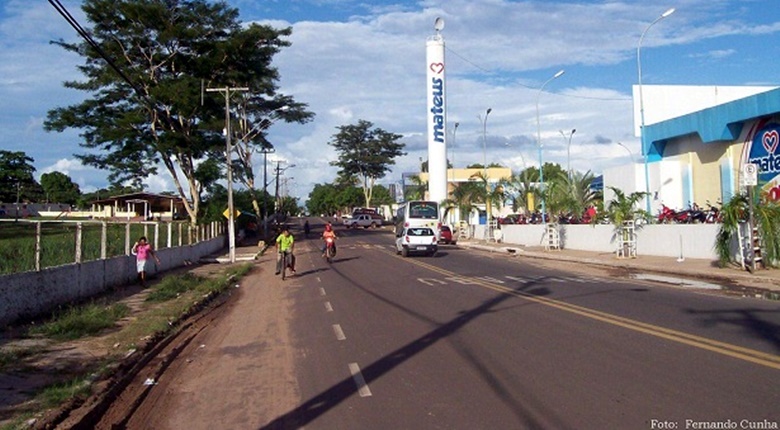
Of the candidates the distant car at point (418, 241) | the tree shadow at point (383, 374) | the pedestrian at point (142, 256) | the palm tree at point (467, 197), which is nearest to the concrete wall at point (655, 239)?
the distant car at point (418, 241)

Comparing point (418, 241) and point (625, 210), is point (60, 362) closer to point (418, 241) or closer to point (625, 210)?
point (625, 210)

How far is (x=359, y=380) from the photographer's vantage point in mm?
9398

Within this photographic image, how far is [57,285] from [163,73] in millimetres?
31530

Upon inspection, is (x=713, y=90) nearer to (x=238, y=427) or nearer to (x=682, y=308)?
(x=682, y=308)

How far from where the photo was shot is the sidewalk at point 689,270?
2094 cm

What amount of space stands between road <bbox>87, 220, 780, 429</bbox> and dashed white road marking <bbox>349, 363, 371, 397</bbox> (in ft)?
0.12

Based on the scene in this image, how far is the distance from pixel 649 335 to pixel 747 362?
7.71 feet

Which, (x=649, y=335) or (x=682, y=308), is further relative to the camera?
(x=682, y=308)

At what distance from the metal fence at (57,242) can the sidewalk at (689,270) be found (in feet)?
54.5

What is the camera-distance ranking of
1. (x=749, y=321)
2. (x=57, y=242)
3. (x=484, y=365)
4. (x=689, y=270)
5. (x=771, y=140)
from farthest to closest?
(x=771, y=140) → (x=689, y=270) → (x=57, y=242) → (x=749, y=321) → (x=484, y=365)

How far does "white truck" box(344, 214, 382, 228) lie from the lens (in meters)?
90.6

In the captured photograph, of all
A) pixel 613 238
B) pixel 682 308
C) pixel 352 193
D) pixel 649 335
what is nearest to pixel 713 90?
pixel 613 238

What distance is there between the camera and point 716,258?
28.1 meters

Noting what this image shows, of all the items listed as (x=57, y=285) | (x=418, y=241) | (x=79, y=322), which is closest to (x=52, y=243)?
(x=57, y=285)
